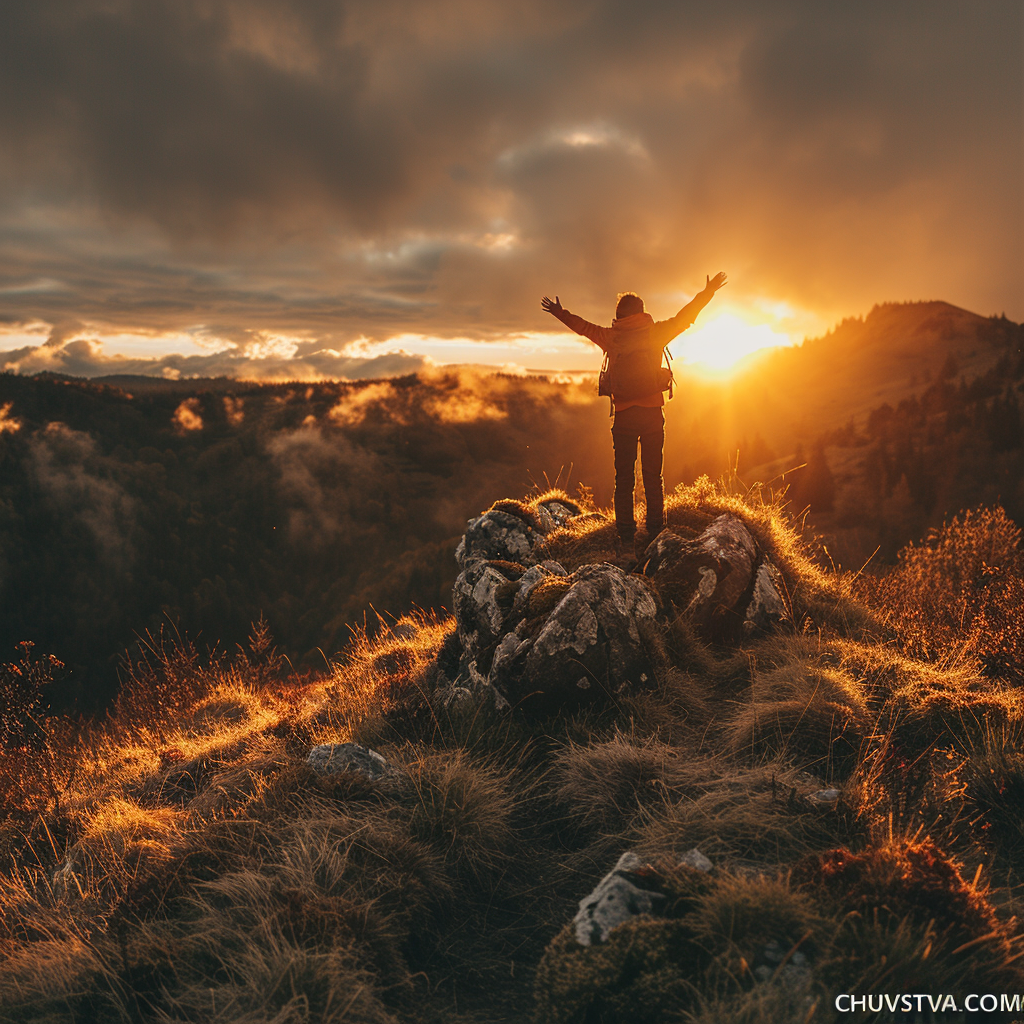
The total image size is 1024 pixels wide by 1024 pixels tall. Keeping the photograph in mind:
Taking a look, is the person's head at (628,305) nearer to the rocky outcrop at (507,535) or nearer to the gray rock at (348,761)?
the rocky outcrop at (507,535)

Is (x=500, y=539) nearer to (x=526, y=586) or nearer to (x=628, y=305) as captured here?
(x=526, y=586)

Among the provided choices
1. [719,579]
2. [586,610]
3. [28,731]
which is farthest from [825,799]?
[28,731]

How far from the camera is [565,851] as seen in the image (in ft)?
15.4

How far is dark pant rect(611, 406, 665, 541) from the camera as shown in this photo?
317 inches

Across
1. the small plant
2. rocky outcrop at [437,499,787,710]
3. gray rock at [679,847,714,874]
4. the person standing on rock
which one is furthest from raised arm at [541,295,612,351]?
the small plant

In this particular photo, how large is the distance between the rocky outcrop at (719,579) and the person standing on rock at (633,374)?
2.51 ft

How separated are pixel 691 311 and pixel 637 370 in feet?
3.31

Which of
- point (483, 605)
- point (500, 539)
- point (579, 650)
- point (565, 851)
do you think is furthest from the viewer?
point (500, 539)

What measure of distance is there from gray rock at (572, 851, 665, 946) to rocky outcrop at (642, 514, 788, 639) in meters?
4.34

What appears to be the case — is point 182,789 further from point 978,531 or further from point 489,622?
point 978,531

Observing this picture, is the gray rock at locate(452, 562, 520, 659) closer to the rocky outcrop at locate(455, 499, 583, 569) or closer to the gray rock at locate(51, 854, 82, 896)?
the rocky outcrop at locate(455, 499, 583, 569)

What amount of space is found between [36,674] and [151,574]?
507 ft

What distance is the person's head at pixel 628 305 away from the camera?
26.6ft

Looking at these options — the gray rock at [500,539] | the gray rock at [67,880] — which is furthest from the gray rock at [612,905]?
the gray rock at [500,539]
